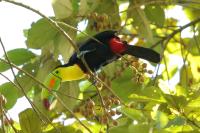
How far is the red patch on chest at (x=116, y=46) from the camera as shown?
311 centimetres

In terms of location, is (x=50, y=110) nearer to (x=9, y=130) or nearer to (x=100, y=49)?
(x=100, y=49)

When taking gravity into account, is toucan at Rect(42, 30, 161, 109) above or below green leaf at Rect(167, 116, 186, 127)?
above

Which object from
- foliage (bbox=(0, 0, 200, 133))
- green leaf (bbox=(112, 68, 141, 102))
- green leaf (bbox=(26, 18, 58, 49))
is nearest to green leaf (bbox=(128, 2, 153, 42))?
foliage (bbox=(0, 0, 200, 133))

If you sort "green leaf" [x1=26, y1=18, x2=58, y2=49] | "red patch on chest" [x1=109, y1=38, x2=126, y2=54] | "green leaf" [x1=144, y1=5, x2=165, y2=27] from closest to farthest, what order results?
"green leaf" [x1=26, y1=18, x2=58, y2=49], "red patch on chest" [x1=109, y1=38, x2=126, y2=54], "green leaf" [x1=144, y1=5, x2=165, y2=27]

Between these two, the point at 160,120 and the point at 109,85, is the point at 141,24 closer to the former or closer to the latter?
the point at 109,85

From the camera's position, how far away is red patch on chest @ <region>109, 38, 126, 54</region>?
10.2 feet

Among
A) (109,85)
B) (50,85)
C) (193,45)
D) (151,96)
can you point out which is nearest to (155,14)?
(193,45)

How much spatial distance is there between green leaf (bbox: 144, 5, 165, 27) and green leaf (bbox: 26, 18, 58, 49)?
893mm

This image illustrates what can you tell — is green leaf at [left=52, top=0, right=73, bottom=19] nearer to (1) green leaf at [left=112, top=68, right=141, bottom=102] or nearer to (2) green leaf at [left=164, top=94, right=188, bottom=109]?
(1) green leaf at [left=112, top=68, right=141, bottom=102]

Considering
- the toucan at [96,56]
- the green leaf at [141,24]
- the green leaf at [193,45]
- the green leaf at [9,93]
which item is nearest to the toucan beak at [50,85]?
the toucan at [96,56]

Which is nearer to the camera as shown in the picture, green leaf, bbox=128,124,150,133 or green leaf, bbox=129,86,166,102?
green leaf, bbox=128,124,150,133

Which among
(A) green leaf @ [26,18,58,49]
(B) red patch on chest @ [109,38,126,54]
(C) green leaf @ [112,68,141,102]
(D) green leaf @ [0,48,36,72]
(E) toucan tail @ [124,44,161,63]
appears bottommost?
(C) green leaf @ [112,68,141,102]

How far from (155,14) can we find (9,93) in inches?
45.7

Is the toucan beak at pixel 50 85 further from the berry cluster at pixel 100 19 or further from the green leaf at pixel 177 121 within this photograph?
the green leaf at pixel 177 121
